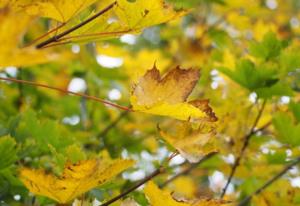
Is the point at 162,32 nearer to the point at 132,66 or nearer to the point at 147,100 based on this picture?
the point at 132,66

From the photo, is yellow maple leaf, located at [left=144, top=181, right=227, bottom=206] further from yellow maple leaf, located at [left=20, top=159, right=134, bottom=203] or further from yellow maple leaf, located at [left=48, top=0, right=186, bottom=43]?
yellow maple leaf, located at [left=48, top=0, right=186, bottom=43]

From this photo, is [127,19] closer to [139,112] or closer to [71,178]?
[139,112]

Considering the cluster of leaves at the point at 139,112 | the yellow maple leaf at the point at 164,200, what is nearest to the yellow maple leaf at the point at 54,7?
the cluster of leaves at the point at 139,112

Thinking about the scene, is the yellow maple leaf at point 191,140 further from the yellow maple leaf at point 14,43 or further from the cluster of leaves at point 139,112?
the yellow maple leaf at point 14,43

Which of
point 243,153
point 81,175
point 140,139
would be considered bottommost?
point 140,139

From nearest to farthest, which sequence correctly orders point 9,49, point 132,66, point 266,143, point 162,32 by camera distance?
point 9,49 → point 266,143 → point 132,66 → point 162,32

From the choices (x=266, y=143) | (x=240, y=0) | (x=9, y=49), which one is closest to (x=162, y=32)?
(x=240, y=0)

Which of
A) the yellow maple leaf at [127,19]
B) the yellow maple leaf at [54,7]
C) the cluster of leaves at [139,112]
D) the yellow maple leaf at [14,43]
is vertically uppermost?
the yellow maple leaf at [14,43]

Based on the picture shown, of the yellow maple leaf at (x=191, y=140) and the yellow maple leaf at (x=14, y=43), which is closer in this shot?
the yellow maple leaf at (x=14, y=43)

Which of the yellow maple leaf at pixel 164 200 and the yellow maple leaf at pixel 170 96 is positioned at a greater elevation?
the yellow maple leaf at pixel 170 96
